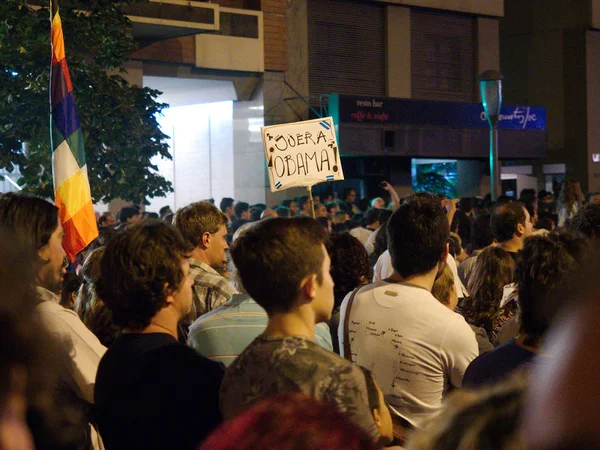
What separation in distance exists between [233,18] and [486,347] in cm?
1656

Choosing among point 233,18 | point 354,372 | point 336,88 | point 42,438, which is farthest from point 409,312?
point 336,88

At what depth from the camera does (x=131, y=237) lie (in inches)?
121

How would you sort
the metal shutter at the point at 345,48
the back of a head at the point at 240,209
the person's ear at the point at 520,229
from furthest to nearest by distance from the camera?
the metal shutter at the point at 345,48, the back of a head at the point at 240,209, the person's ear at the point at 520,229

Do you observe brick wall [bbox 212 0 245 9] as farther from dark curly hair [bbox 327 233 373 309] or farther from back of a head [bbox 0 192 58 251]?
back of a head [bbox 0 192 58 251]

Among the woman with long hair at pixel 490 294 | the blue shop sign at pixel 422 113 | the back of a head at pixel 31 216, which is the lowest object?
the woman with long hair at pixel 490 294

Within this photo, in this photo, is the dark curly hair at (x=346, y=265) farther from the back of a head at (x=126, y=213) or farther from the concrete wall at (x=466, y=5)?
the concrete wall at (x=466, y=5)

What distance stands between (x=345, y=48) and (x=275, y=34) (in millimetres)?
2581

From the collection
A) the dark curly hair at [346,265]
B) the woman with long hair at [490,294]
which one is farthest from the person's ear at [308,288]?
the woman with long hair at [490,294]

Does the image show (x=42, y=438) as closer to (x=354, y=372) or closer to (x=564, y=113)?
(x=354, y=372)

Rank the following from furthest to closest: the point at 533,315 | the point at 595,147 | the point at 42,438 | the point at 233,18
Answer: the point at 595,147, the point at 233,18, the point at 533,315, the point at 42,438

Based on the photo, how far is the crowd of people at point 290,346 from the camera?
1.20 metres

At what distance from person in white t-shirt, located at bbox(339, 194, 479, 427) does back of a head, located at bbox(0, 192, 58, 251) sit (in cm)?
135

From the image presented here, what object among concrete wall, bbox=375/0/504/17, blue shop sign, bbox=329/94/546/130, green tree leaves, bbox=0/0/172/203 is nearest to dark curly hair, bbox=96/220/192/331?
green tree leaves, bbox=0/0/172/203

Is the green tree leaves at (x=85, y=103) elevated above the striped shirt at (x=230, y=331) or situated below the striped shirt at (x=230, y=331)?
above
